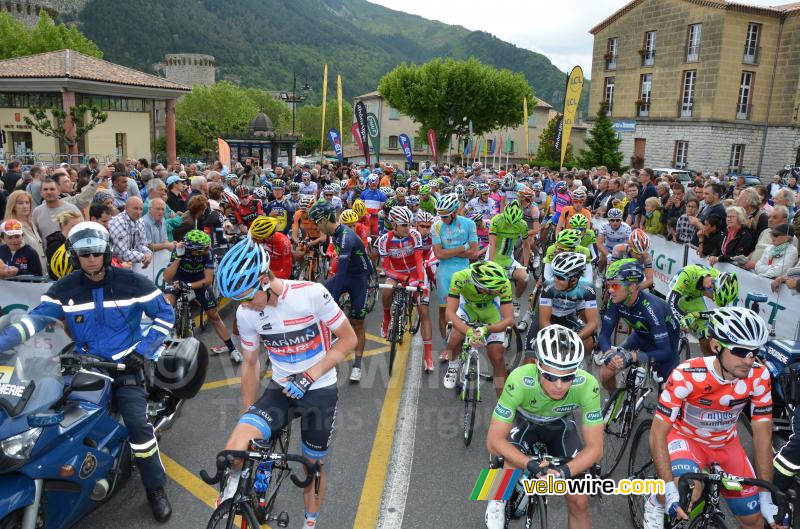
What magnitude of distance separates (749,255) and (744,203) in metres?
1.32

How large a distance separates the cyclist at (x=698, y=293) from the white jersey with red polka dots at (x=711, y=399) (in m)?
2.67

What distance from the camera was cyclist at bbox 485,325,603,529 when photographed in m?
3.71

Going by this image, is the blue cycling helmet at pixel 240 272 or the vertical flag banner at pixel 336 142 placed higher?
the vertical flag banner at pixel 336 142

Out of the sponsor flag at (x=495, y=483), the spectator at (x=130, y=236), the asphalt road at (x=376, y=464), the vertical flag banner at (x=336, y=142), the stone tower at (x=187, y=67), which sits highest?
the stone tower at (x=187, y=67)

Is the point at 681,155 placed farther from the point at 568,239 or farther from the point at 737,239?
the point at 568,239

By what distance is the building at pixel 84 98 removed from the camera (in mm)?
41438

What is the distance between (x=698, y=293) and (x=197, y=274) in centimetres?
620

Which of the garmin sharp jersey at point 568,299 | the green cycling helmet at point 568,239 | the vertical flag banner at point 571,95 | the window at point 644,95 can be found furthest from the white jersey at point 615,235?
the window at point 644,95

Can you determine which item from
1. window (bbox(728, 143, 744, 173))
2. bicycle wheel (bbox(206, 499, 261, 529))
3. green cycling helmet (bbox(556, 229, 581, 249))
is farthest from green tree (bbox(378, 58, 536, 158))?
bicycle wheel (bbox(206, 499, 261, 529))

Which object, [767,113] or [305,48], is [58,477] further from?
[305,48]

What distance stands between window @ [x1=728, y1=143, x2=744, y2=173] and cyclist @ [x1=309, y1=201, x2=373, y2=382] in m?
43.6

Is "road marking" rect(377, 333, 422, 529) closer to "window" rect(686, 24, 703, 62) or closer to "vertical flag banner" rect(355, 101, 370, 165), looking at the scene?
"vertical flag banner" rect(355, 101, 370, 165)

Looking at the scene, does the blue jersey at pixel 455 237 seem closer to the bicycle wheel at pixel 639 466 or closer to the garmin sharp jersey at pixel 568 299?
the garmin sharp jersey at pixel 568 299

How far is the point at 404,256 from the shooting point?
27.5ft
